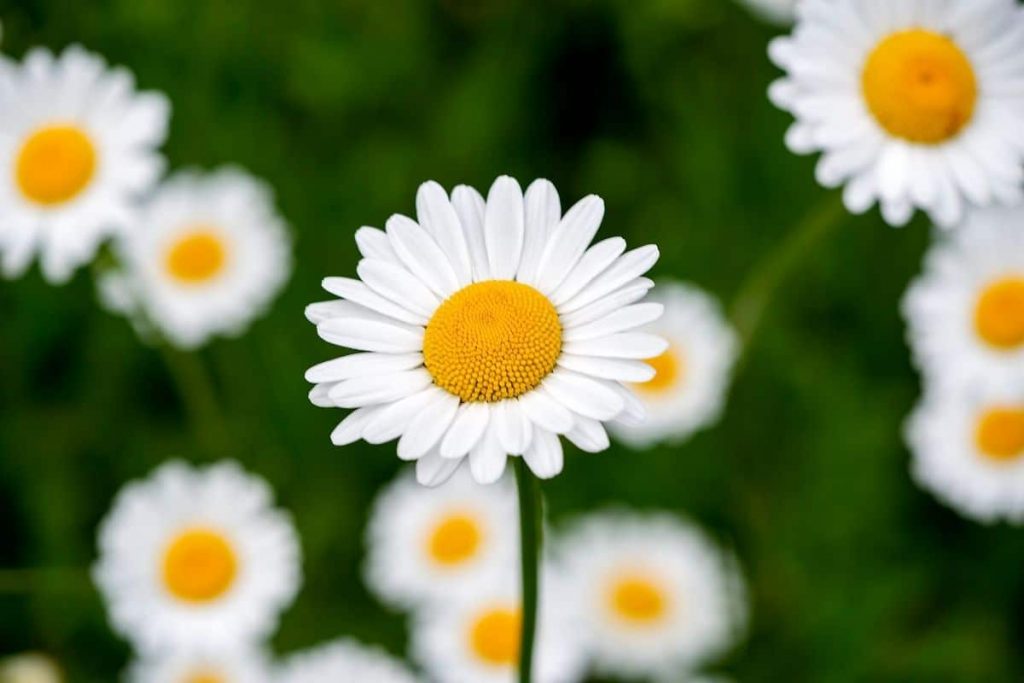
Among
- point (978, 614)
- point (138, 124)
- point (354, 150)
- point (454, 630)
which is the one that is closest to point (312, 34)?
point (354, 150)

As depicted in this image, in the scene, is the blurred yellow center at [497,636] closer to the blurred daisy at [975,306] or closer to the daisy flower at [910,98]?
the blurred daisy at [975,306]

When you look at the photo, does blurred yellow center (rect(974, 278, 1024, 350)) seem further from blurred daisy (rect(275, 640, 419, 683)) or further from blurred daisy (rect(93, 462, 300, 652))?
blurred daisy (rect(93, 462, 300, 652))

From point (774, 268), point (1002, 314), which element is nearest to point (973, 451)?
point (1002, 314)

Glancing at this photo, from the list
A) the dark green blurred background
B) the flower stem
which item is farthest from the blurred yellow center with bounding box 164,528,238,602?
the flower stem

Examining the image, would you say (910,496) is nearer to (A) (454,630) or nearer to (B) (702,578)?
(B) (702,578)

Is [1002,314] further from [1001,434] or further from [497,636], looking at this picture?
Answer: [497,636]
